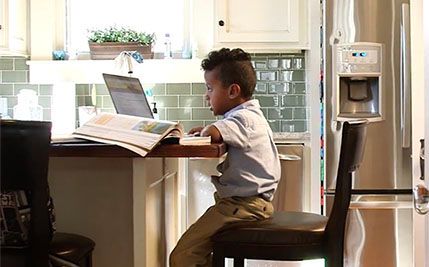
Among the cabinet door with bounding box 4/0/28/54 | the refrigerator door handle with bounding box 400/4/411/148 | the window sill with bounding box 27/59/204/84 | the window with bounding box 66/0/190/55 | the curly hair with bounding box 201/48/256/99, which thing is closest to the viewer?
the curly hair with bounding box 201/48/256/99

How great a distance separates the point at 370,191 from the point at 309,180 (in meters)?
0.45

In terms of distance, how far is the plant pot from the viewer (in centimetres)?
389

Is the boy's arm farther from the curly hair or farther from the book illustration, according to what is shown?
the curly hair

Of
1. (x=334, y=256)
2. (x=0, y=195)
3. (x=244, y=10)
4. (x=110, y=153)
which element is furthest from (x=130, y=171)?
(x=244, y=10)

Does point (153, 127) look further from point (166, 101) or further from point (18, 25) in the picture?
point (18, 25)

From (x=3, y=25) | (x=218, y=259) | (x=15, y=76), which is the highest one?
(x=3, y=25)

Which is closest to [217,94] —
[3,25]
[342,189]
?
[342,189]

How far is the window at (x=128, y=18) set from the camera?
4148 mm

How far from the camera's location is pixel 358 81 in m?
3.18

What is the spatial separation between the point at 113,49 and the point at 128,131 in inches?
91.7

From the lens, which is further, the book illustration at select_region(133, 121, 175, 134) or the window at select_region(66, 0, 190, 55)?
the window at select_region(66, 0, 190, 55)

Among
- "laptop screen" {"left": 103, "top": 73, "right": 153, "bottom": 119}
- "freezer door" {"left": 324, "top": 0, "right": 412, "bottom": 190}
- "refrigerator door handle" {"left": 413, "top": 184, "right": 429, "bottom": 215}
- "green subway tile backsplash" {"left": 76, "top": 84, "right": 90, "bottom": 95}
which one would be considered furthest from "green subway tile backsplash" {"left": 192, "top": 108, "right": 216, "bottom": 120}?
"refrigerator door handle" {"left": 413, "top": 184, "right": 429, "bottom": 215}

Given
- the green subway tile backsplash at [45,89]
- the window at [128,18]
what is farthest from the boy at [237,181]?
the green subway tile backsplash at [45,89]

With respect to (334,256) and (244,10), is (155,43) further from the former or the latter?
(334,256)
